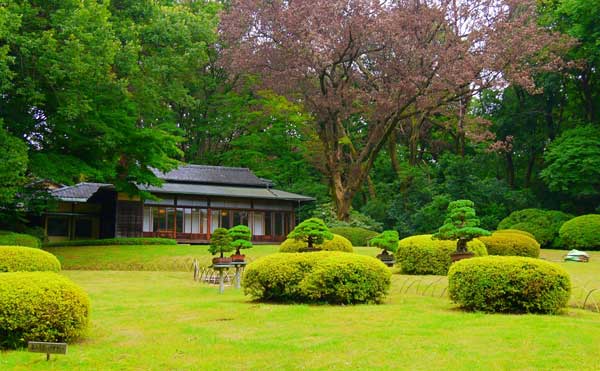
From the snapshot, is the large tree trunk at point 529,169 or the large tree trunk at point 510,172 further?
the large tree trunk at point 510,172

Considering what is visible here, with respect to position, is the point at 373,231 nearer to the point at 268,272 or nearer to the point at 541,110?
the point at 541,110

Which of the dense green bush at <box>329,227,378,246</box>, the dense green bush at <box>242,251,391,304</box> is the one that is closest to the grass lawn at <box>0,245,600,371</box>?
the dense green bush at <box>242,251,391,304</box>

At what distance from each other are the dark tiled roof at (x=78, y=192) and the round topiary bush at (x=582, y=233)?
24500 mm

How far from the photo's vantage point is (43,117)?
23125mm

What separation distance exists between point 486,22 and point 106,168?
1947 cm

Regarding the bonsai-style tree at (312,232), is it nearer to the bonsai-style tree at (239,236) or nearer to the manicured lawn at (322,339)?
the bonsai-style tree at (239,236)

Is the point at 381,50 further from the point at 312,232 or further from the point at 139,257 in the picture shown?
the point at 312,232

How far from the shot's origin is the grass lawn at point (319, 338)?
22.6 ft

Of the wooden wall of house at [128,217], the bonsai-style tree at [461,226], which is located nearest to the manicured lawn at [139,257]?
the bonsai-style tree at [461,226]

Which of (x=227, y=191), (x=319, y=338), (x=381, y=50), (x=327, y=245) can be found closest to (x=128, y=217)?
(x=227, y=191)

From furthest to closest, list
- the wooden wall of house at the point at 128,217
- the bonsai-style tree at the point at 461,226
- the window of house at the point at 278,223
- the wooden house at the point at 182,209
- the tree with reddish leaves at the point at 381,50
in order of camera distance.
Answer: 1. the window of house at the point at 278,223
2. the wooden house at the point at 182,209
3. the wooden wall of house at the point at 128,217
4. the tree with reddish leaves at the point at 381,50
5. the bonsai-style tree at the point at 461,226

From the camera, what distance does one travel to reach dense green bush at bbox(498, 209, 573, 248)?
28406mm

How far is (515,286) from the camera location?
1002 cm

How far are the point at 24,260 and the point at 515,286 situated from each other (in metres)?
10.4
